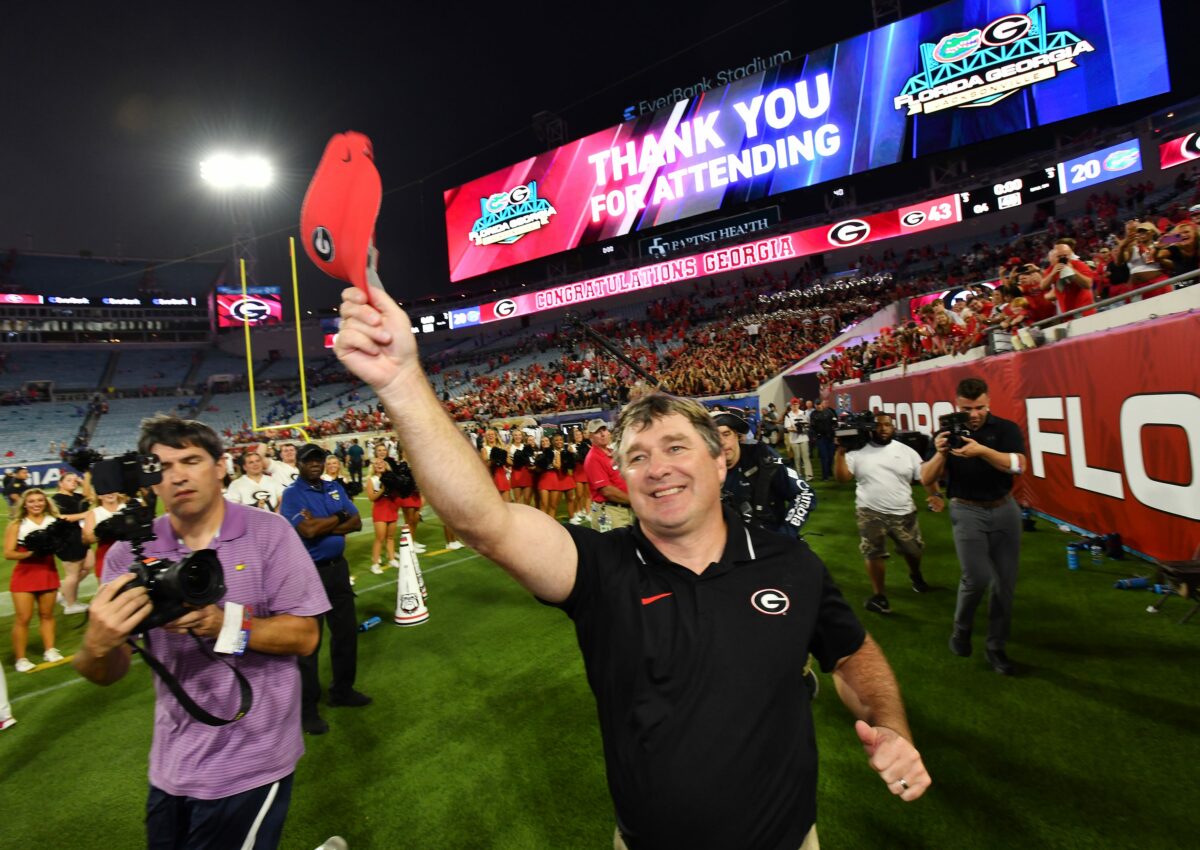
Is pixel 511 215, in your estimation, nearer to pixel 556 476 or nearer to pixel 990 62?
pixel 990 62

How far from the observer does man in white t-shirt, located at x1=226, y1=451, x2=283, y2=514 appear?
→ 7.85 meters

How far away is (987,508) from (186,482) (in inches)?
202

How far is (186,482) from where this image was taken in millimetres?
2264

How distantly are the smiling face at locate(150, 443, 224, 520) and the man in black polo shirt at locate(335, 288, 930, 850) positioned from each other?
138 cm

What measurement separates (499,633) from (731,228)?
1313 inches

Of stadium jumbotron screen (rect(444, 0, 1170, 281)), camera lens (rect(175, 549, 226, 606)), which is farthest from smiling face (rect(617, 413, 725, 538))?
stadium jumbotron screen (rect(444, 0, 1170, 281))

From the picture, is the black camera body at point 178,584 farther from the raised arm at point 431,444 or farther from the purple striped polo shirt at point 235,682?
the raised arm at point 431,444

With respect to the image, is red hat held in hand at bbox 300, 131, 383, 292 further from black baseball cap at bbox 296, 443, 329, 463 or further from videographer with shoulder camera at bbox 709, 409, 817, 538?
black baseball cap at bbox 296, 443, 329, 463

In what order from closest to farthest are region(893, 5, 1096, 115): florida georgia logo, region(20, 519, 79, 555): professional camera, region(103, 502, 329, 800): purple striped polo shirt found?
1. region(103, 502, 329, 800): purple striped polo shirt
2. region(20, 519, 79, 555): professional camera
3. region(893, 5, 1096, 115): florida georgia logo

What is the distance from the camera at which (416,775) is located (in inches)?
158

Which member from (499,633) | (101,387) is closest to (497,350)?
(101,387)

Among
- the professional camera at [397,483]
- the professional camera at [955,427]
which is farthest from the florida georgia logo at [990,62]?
the professional camera at [397,483]

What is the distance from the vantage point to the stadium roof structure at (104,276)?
53156 mm

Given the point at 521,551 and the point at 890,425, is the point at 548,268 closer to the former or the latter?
the point at 890,425
